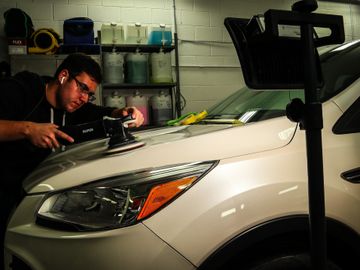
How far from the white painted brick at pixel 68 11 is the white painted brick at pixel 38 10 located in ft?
0.21

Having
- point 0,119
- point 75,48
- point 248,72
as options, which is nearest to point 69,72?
point 0,119

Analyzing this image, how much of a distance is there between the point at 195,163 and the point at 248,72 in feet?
1.07

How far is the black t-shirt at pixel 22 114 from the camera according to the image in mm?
1905

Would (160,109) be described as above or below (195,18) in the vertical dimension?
below

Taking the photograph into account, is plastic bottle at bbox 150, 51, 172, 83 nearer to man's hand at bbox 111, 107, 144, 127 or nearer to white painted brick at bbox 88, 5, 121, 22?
→ white painted brick at bbox 88, 5, 121, 22

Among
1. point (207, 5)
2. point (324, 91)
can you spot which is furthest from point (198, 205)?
point (207, 5)

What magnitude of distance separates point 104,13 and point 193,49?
1.18 m

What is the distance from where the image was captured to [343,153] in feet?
3.94

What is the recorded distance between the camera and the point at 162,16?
470 centimetres

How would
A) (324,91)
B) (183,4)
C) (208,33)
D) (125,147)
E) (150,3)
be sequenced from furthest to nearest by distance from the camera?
(208,33) → (183,4) → (150,3) → (324,91) → (125,147)

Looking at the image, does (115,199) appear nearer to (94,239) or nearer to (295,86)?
(94,239)

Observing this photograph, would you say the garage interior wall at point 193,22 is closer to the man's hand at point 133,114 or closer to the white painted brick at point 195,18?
the white painted brick at point 195,18

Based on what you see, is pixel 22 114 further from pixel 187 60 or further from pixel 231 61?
pixel 231 61

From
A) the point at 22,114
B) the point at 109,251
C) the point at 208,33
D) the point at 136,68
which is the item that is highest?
the point at 208,33
